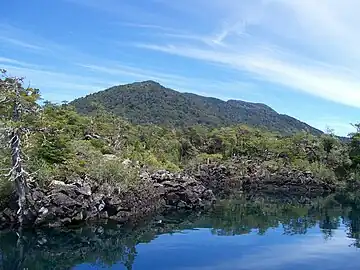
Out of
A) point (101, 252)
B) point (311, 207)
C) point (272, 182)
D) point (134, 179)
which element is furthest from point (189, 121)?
point (101, 252)

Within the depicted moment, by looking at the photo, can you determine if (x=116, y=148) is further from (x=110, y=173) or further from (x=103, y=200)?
(x=103, y=200)

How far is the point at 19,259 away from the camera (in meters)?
17.5

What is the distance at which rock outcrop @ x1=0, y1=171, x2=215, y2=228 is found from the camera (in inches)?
869

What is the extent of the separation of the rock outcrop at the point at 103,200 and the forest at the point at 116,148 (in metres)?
0.84

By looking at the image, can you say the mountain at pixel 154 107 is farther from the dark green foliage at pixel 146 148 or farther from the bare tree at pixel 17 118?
the bare tree at pixel 17 118

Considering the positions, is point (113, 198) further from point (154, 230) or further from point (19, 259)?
point (19, 259)

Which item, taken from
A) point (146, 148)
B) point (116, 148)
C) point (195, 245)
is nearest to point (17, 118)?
point (195, 245)

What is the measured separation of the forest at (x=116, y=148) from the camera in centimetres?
2184

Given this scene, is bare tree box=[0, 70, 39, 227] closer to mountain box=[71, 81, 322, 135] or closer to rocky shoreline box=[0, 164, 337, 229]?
rocky shoreline box=[0, 164, 337, 229]

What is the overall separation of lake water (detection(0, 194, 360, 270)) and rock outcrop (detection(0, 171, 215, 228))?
949mm

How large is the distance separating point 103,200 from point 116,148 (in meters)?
16.5

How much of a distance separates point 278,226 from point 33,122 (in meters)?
16.1

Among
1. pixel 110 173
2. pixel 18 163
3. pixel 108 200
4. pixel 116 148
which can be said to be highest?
pixel 116 148

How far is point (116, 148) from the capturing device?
41.6 meters
